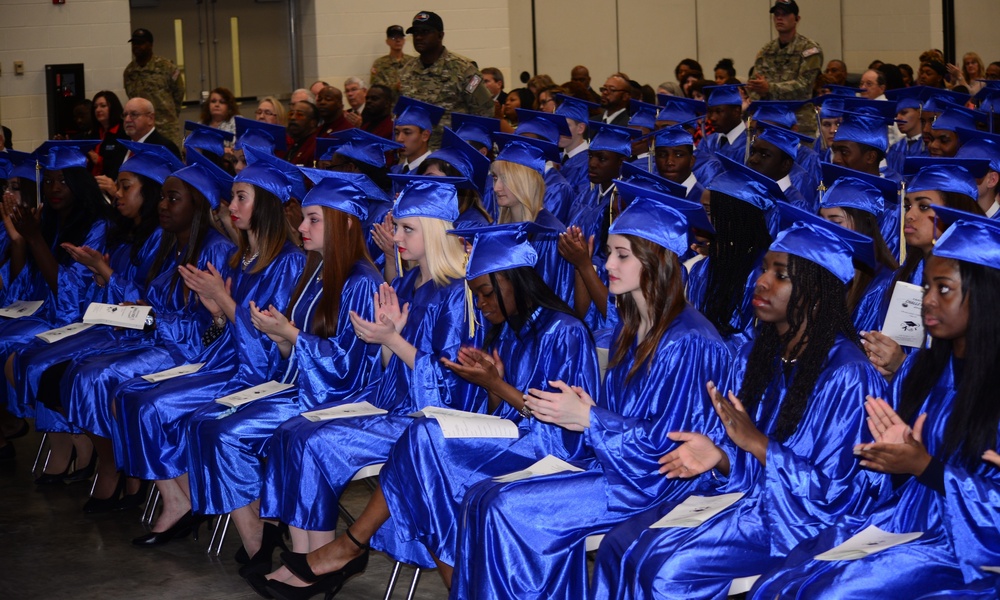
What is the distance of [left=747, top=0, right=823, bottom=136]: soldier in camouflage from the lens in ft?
35.3

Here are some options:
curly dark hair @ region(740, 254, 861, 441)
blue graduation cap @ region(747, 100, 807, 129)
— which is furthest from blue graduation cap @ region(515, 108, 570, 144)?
curly dark hair @ region(740, 254, 861, 441)

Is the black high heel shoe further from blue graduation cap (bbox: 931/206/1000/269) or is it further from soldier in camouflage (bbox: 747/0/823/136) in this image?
soldier in camouflage (bbox: 747/0/823/136)

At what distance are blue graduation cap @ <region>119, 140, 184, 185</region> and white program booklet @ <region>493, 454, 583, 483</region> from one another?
331 cm

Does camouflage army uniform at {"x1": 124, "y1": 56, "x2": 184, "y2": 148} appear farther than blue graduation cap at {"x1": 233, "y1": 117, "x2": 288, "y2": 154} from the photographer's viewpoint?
Yes

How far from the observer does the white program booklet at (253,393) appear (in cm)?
487

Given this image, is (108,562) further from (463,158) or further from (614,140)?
(614,140)

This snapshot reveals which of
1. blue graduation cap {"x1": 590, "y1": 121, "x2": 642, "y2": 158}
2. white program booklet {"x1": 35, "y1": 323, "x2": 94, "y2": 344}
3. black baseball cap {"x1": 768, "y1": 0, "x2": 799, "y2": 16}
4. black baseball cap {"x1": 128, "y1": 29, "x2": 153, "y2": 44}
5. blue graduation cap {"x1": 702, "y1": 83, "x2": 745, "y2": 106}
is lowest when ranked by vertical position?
white program booklet {"x1": 35, "y1": 323, "x2": 94, "y2": 344}

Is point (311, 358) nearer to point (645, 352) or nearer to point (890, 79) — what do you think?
point (645, 352)

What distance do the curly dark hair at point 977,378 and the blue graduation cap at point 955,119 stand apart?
437 cm

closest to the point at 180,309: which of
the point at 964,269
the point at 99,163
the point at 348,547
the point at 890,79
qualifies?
the point at 348,547

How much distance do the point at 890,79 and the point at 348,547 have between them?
32.3 feet

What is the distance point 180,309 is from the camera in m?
5.97

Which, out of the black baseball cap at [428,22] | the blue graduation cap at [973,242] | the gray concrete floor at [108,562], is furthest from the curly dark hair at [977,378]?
the black baseball cap at [428,22]

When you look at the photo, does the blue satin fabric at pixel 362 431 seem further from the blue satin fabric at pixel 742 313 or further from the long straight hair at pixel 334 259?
the blue satin fabric at pixel 742 313
